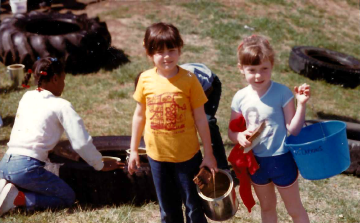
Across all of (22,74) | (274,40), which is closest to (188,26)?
(274,40)

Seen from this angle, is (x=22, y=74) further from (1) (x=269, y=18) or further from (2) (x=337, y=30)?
(2) (x=337, y=30)

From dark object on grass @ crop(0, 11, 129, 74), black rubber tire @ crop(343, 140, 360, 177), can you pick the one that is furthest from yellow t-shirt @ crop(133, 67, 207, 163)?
dark object on grass @ crop(0, 11, 129, 74)

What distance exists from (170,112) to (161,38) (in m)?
0.46

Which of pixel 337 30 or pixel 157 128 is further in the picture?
pixel 337 30

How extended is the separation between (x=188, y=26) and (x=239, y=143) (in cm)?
789

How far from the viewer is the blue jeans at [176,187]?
2.98 m

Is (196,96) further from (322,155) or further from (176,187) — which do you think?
(322,155)

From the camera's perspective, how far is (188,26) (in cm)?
1045

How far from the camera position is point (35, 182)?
12.2ft

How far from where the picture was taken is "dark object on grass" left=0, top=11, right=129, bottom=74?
7.78 metres

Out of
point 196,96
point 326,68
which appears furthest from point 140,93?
point 326,68

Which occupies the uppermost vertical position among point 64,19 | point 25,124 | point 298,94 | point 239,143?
point 298,94

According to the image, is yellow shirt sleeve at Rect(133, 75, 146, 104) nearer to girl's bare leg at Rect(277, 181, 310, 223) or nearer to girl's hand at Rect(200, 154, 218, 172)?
girl's hand at Rect(200, 154, 218, 172)

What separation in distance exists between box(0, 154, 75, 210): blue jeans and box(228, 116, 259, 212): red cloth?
154 cm
